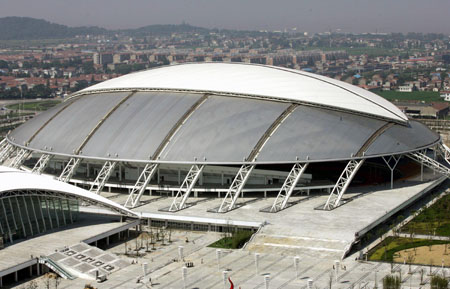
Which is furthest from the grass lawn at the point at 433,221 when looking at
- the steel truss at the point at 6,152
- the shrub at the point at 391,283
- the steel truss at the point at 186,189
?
the steel truss at the point at 6,152

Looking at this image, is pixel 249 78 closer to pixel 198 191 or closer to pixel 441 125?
pixel 198 191

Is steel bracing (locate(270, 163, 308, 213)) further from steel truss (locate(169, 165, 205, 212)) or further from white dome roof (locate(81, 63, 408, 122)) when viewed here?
white dome roof (locate(81, 63, 408, 122))

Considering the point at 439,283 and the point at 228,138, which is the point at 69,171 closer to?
the point at 228,138

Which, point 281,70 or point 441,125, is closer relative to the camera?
point 281,70

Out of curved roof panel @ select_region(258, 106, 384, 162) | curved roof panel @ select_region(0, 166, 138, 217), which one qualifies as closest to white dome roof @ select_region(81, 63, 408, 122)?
curved roof panel @ select_region(258, 106, 384, 162)

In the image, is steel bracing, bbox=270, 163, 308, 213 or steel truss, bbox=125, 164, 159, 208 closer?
steel bracing, bbox=270, 163, 308, 213

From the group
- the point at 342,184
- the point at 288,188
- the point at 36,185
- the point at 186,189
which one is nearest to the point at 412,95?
the point at 342,184

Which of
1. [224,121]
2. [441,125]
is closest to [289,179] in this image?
[224,121]
